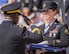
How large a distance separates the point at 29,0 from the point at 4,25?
A: 59.7 inches

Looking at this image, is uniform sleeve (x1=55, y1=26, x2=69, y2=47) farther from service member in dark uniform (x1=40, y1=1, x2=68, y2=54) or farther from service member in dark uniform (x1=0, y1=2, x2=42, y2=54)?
service member in dark uniform (x1=0, y1=2, x2=42, y2=54)

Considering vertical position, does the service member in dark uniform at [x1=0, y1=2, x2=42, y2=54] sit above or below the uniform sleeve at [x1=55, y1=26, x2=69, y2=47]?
above

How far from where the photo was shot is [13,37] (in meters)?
2.36

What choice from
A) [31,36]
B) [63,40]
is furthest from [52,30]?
[31,36]

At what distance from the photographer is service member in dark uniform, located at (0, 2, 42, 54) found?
2.35 m

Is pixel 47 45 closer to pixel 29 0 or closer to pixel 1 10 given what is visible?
pixel 1 10

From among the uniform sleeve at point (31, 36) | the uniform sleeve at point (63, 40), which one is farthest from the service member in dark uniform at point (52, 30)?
the uniform sleeve at point (31, 36)

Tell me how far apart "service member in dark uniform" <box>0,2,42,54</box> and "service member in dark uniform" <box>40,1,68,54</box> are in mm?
691

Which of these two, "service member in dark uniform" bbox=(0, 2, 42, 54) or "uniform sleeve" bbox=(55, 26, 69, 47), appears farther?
"uniform sleeve" bbox=(55, 26, 69, 47)

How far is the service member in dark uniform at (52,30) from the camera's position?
3.07 metres

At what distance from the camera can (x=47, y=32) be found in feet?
10.4

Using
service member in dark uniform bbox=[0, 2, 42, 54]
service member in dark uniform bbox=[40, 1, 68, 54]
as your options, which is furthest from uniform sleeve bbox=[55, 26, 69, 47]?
service member in dark uniform bbox=[0, 2, 42, 54]

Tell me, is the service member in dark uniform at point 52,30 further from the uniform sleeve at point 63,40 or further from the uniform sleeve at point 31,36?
the uniform sleeve at point 31,36

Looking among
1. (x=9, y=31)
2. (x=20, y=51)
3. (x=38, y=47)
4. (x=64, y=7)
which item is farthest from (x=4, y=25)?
(x=64, y=7)
